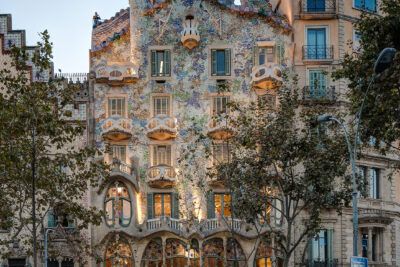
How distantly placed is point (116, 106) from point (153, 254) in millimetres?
9335

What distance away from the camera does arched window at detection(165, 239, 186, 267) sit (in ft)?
143

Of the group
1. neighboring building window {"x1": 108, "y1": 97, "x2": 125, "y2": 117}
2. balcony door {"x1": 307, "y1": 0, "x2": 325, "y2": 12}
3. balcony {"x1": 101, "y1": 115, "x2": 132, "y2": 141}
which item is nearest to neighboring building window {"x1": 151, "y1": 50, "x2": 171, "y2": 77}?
neighboring building window {"x1": 108, "y1": 97, "x2": 125, "y2": 117}

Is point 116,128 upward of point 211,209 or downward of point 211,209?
upward

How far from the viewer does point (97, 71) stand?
148 feet

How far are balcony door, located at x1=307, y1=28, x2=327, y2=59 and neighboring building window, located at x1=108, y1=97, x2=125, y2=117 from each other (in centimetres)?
1189

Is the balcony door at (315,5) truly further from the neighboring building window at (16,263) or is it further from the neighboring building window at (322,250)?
the neighboring building window at (16,263)

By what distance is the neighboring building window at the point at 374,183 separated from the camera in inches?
1793

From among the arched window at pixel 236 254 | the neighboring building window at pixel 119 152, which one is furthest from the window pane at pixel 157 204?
the arched window at pixel 236 254

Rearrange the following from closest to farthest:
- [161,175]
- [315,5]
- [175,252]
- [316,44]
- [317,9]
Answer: [161,175]
[175,252]
[316,44]
[317,9]
[315,5]

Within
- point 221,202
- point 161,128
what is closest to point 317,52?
point 161,128

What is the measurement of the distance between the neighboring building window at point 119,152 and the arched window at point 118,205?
69.7 inches

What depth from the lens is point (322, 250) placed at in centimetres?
4378

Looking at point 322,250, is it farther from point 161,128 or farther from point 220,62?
point 220,62

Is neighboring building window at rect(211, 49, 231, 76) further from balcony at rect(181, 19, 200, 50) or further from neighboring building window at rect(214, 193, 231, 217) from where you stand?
neighboring building window at rect(214, 193, 231, 217)
